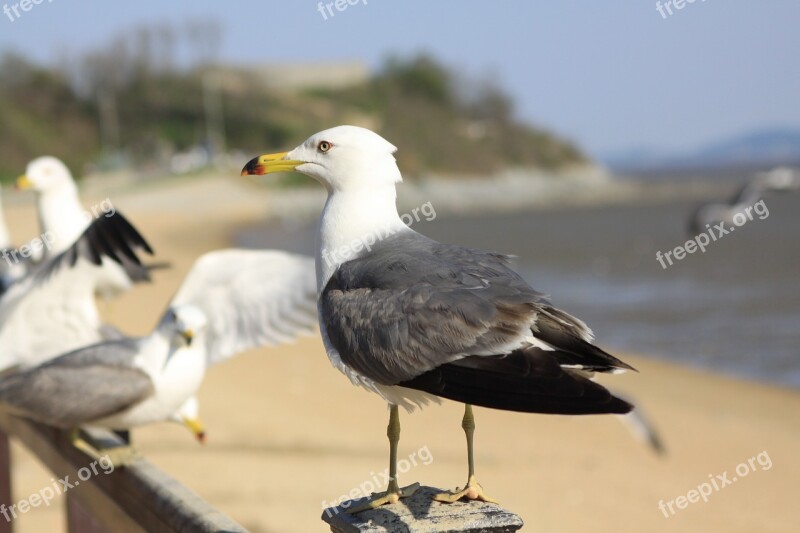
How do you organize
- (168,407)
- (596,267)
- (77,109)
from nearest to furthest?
(168,407) < (596,267) < (77,109)

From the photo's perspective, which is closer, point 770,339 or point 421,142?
point 770,339

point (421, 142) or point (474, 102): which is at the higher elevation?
point (474, 102)

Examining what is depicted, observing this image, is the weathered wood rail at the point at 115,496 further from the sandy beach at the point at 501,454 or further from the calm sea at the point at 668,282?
the sandy beach at the point at 501,454

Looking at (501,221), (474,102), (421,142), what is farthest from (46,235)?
(474,102)

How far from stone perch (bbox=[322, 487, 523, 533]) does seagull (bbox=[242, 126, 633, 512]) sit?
5 cm

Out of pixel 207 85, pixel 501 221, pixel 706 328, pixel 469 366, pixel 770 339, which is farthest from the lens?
pixel 207 85

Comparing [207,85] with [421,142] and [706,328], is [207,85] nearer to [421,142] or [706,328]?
[421,142]

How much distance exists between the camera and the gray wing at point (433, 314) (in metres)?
1.97

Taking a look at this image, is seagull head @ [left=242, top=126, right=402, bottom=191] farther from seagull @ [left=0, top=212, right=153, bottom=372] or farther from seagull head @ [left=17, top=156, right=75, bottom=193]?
seagull head @ [left=17, top=156, right=75, bottom=193]

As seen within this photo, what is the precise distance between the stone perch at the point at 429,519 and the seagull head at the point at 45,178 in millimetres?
4433

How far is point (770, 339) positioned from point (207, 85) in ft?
187

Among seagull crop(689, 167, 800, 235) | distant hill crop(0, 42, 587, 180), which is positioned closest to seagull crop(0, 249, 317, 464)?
seagull crop(689, 167, 800, 235)

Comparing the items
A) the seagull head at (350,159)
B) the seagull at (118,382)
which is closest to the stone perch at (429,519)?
the seagull head at (350,159)

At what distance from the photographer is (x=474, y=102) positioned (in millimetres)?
83812
